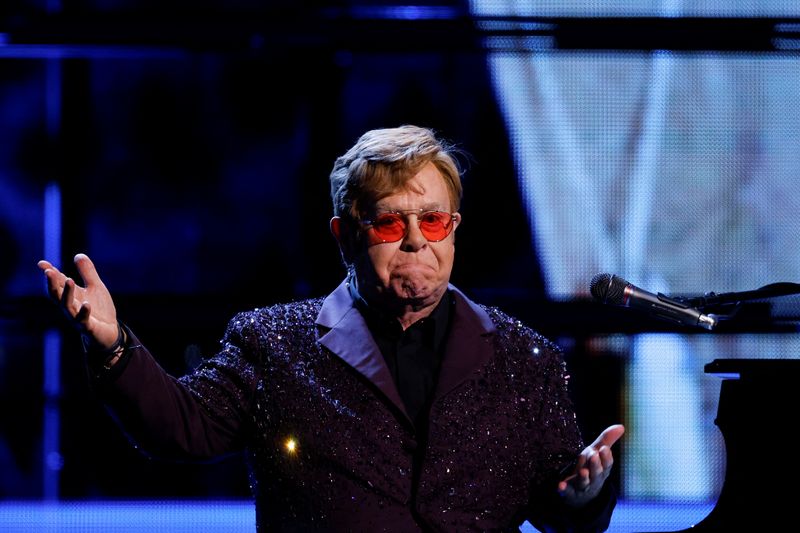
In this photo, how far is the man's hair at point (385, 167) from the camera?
7.39 feet

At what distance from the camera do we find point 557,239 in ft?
11.6

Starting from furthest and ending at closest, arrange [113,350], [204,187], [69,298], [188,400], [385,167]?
[204,187] < [385,167] < [188,400] < [113,350] < [69,298]

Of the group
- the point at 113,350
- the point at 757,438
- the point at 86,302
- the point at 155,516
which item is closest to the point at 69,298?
the point at 86,302

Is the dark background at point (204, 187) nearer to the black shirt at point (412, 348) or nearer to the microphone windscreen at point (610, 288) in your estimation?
the black shirt at point (412, 348)

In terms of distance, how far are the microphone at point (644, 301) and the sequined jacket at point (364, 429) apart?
16.7 inches

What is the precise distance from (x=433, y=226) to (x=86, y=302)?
2.49 ft

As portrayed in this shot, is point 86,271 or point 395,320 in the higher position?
point 86,271

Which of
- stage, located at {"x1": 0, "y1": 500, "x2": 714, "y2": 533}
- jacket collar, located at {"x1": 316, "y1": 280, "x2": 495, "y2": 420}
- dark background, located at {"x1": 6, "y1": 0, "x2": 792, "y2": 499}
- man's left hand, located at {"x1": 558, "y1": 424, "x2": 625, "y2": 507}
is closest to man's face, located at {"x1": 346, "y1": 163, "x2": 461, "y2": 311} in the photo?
jacket collar, located at {"x1": 316, "y1": 280, "x2": 495, "y2": 420}

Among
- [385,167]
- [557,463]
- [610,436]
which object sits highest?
[385,167]

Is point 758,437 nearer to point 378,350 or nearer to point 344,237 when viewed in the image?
point 378,350

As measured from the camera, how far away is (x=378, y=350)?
227 cm

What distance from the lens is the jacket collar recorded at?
2.23 metres

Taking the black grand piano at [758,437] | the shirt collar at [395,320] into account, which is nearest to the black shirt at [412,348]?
the shirt collar at [395,320]

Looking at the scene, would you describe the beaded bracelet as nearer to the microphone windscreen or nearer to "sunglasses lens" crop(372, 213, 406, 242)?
"sunglasses lens" crop(372, 213, 406, 242)
